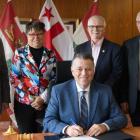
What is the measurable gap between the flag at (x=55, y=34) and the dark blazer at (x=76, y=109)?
2330 millimetres

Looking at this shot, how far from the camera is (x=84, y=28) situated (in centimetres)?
479

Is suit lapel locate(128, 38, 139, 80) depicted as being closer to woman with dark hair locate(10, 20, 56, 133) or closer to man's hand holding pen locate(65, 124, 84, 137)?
woman with dark hair locate(10, 20, 56, 133)

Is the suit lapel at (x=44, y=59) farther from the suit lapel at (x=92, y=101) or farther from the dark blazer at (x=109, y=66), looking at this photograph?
the suit lapel at (x=92, y=101)

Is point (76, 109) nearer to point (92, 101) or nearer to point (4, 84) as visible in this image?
point (92, 101)

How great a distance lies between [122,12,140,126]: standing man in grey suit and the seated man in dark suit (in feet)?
3.04

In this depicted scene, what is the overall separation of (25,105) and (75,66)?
3.16 ft

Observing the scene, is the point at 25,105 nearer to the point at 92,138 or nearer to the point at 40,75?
the point at 40,75

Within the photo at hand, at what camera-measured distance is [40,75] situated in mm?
2994

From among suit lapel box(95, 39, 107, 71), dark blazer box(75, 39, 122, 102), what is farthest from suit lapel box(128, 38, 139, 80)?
suit lapel box(95, 39, 107, 71)

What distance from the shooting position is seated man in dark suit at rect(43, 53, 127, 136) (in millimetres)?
2182

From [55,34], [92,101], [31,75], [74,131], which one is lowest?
[74,131]

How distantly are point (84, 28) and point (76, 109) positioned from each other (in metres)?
2.74

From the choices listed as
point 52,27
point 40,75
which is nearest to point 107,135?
point 40,75

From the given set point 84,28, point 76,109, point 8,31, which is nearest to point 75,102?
point 76,109
